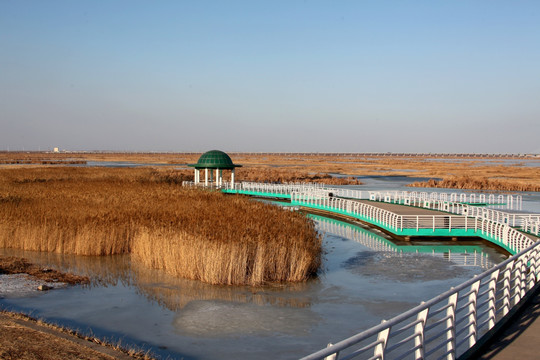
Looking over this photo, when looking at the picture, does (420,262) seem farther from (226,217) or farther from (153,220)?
(153,220)

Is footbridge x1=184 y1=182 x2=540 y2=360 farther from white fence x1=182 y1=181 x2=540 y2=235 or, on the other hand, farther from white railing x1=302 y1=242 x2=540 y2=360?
white fence x1=182 y1=181 x2=540 y2=235

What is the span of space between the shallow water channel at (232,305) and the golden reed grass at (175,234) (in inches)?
23.0

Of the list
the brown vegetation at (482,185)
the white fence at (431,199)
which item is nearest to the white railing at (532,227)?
the white fence at (431,199)

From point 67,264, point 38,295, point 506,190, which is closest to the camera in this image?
point 38,295

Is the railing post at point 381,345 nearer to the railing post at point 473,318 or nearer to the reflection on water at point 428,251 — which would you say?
the railing post at point 473,318

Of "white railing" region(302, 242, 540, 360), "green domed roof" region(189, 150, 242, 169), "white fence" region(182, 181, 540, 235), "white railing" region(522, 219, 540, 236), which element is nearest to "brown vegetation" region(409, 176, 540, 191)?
"white fence" region(182, 181, 540, 235)

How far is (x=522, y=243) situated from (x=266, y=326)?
1309cm

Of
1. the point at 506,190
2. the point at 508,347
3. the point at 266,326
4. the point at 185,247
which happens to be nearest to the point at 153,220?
the point at 185,247

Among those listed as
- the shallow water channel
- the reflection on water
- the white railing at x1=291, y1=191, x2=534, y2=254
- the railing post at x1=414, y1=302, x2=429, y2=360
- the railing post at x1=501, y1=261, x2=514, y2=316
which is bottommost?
the reflection on water

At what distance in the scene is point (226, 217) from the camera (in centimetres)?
2134

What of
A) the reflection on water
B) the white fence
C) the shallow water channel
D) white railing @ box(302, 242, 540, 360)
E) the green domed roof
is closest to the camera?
white railing @ box(302, 242, 540, 360)

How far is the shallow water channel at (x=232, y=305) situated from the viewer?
37.3 feet

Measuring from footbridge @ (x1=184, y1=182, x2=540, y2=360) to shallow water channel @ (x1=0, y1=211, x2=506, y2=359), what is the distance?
1.13 m

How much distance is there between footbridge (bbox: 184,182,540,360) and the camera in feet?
21.8
